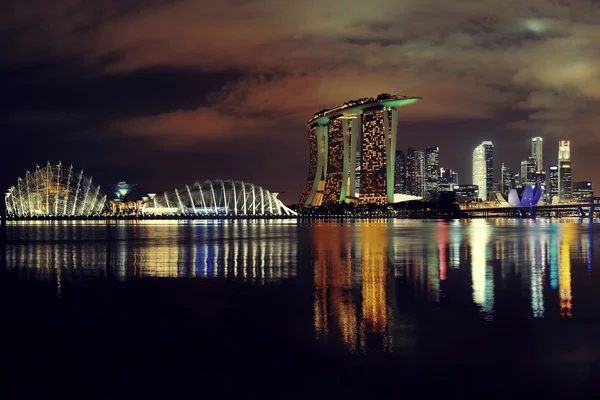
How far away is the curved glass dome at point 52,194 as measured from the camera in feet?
548

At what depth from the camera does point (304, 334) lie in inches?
521

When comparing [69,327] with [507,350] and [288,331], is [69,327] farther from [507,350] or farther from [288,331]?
[507,350]

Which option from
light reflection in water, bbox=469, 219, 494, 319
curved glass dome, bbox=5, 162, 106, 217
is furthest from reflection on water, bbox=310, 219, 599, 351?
curved glass dome, bbox=5, 162, 106, 217

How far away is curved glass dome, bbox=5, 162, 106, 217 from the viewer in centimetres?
16712

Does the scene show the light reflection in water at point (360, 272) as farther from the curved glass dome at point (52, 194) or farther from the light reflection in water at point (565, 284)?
the curved glass dome at point (52, 194)

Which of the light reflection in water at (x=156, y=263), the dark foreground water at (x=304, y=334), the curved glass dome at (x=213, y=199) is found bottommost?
the dark foreground water at (x=304, y=334)

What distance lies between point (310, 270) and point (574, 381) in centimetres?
1671

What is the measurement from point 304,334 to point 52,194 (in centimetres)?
16820

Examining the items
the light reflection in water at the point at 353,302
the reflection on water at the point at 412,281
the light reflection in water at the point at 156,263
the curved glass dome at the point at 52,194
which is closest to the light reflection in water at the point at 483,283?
the reflection on water at the point at 412,281

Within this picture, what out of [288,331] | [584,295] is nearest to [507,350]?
[288,331]

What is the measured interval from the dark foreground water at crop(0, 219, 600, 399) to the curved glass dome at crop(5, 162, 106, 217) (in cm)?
15096

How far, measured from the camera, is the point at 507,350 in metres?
11.8

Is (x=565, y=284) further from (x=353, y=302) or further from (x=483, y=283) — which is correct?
(x=353, y=302)

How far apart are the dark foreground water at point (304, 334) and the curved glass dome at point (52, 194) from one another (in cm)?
15096
